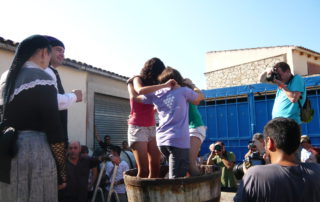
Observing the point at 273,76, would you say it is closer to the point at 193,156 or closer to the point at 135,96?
the point at 193,156

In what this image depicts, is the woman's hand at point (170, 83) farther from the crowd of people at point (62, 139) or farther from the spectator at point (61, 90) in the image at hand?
the spectator at point (61, 90)

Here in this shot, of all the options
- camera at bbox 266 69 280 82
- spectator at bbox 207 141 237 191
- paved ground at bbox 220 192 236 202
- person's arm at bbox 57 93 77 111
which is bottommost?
paved ground at bbox 220 192 236 202

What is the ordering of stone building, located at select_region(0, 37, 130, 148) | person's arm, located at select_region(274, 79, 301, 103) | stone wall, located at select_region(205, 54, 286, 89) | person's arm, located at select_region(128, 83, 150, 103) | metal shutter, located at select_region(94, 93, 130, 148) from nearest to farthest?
1. person's arm, located at select_region(128, 83, 150, 103)
2. person's arm, located at select_region(274, 79, 301, 103)
3. stone building, located at select_region(0, 37, 130, 148)
4. metal shutter, located at select_region(94, 93, 130, 148)
5. stone wall, located at select_region(205, 54, 286, 89)

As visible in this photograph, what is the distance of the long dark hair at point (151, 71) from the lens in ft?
12.4

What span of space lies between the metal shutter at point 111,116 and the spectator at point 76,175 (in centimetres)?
431

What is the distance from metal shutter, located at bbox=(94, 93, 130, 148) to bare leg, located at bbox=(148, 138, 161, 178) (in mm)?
6436

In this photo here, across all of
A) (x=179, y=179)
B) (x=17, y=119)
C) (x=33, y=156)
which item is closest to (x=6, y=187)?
(x=33, y=156)

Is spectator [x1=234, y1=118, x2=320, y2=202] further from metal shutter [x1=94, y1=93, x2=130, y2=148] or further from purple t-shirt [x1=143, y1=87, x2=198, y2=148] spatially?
metal shutter [x1=94, y1=93, x2=130, y2=148]

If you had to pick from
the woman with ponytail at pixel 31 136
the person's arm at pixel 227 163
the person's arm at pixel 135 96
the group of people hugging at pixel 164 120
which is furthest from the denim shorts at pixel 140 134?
the person's arm at pixel 227 163

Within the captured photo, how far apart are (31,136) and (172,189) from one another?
139 cm

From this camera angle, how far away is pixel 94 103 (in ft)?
32.9

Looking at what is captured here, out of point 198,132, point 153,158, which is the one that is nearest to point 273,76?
point 198,132

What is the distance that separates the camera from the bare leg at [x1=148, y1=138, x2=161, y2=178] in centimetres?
377

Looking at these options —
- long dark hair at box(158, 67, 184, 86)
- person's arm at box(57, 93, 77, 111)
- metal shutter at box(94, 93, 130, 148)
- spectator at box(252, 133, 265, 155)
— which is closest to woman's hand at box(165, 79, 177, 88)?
long dark hair at box(158, 67, 184, 86)
